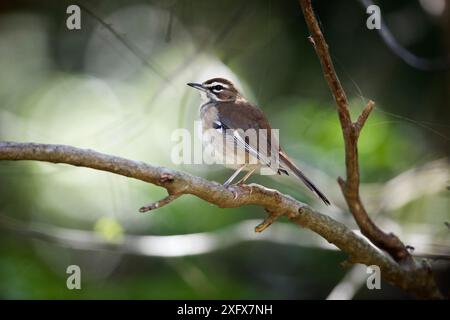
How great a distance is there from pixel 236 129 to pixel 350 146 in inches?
40.2

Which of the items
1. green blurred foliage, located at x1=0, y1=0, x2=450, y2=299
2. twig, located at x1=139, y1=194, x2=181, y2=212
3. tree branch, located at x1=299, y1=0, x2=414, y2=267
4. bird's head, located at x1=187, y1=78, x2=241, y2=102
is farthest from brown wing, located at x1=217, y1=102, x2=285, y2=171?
twig, located at x1=139, y1=194, x2=181, y2=212

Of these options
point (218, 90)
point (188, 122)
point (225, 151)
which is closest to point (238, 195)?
point (225, 151)

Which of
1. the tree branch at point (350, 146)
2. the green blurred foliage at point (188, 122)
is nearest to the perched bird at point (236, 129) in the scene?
the tree branch at point (350, 146)

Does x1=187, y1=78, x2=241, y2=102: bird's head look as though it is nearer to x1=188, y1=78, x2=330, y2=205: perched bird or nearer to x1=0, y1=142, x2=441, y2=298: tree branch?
x1=188, y1=78, x2=330, y2=205: perched bird

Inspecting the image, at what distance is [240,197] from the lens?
12.8ft

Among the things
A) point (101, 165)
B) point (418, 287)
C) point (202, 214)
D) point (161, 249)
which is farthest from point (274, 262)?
point (101, 165)

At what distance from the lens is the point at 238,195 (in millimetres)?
3885

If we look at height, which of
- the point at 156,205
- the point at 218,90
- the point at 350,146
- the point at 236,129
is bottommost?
the point at 156,205

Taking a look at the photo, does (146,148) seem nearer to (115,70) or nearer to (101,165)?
(115,70)

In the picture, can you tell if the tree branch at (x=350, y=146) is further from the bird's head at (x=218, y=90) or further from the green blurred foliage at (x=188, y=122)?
the bird's head at (x=218, y=90)

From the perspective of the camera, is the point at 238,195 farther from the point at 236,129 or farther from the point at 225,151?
the point at 236,129

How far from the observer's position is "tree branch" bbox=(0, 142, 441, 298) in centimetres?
333

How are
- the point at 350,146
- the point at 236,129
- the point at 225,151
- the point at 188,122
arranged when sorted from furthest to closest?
1. the point at 188,122
2. the point at 236,129
3. the point at 225,151
4. the point at 350,146

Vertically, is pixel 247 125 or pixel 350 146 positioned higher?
pixel 247 125
